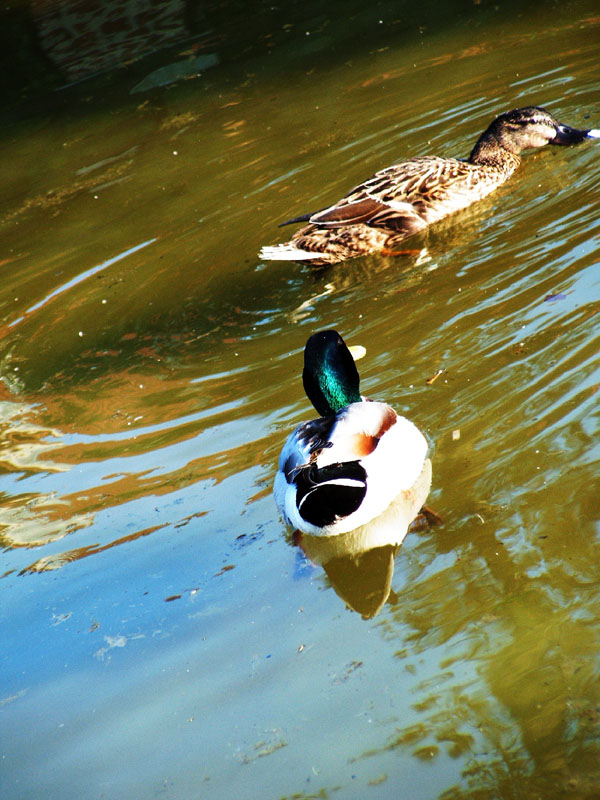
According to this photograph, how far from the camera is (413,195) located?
650 centimetres

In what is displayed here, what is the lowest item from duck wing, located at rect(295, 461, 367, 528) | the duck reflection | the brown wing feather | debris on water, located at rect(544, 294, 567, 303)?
the duck reflection

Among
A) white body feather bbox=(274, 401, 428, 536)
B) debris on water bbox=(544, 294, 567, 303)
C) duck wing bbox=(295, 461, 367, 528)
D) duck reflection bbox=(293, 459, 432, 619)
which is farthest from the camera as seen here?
debris on water bbox=(544, 294, 567, 303)

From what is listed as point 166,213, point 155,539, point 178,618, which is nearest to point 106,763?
point 178,618

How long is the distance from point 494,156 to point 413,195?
895 mm

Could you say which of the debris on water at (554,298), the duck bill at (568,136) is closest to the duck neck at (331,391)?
the debris on water at (554,298)

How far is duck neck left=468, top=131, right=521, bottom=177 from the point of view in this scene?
22.8 feet

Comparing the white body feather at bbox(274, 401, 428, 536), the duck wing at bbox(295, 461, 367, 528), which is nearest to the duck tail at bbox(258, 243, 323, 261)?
the white body feather at bbox(274, 401, 428, 536)

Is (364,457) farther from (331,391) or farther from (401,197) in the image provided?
(401,197)

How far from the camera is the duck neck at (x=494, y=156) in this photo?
22.8 ft

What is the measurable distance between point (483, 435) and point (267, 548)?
1044 millimetres

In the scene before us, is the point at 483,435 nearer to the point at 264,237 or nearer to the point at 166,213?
the point at 264,237

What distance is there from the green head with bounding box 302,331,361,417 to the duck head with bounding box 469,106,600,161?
11.1 ft

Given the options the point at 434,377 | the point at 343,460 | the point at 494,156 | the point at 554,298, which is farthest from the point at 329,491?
the point at 494,156

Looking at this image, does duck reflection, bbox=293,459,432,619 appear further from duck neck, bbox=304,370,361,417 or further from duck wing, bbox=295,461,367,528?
duck neck, bbox=304,370,361,417
